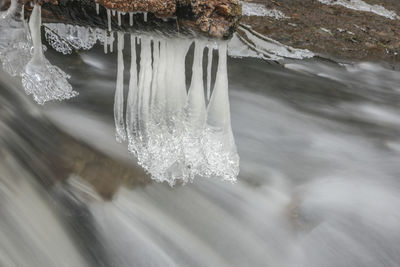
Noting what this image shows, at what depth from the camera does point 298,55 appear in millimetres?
4500

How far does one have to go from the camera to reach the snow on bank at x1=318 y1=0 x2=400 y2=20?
18.1 feet

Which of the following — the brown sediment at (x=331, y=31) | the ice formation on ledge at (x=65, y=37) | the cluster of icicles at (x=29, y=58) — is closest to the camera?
the cluster of icicles at (x=29, y=58)

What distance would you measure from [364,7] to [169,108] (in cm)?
445

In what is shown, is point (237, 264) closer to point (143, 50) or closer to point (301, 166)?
point (301, 166)

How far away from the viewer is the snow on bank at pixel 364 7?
5516 mm

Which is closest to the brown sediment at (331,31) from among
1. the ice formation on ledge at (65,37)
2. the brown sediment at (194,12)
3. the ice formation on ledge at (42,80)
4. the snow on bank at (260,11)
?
the snow on bank at (260,11)

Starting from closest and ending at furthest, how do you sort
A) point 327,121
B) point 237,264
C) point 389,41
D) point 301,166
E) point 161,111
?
point 237,264 < point 161,111 < point 301,166 < point 327,121 < point 389,41

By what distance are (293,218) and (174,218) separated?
0.74m

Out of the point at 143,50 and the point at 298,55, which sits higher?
the point at 143,50

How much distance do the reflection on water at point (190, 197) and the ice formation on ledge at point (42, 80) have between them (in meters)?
0.09

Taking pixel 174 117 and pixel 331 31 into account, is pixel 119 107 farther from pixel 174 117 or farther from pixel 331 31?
pixel 331 31

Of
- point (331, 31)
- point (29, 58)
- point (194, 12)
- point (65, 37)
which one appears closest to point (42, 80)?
point (29, 58)

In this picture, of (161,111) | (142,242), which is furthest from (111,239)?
(161,111)

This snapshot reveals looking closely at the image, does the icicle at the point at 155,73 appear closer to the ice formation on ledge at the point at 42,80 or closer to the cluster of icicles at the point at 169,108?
the cluster of icicles at the point at 169,108
